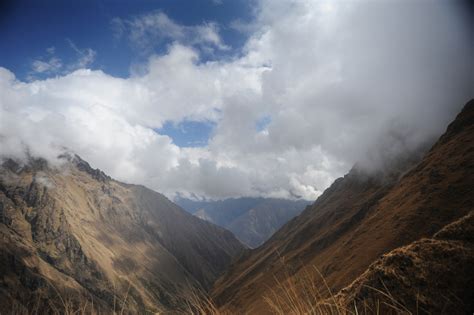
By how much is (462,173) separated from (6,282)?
184 m

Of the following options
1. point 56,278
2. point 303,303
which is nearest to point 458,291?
point 303,303

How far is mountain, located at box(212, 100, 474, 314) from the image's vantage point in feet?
22.4

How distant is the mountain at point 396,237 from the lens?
6.83 metres

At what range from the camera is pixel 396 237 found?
57.3m

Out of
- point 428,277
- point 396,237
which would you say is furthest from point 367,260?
point 428,277

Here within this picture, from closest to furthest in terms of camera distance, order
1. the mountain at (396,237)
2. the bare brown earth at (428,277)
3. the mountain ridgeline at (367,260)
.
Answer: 1. the mountain ridgeline at (367,260)
2. the bare brown earth at (428,277)
3. the mountain at (396,237)

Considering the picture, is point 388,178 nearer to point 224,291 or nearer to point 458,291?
point 224,291

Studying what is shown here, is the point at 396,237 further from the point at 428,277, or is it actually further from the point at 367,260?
the point at 428,277

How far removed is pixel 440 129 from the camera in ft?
363

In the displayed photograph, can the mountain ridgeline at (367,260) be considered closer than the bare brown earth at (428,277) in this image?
Yes

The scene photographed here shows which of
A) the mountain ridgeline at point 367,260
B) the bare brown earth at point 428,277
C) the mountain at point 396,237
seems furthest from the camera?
the mountain at point 396,237

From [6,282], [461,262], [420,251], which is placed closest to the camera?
[461,262]

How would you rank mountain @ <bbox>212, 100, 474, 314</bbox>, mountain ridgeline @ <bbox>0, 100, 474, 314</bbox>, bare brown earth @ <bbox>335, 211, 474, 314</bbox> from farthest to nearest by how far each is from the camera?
mountain @ <bbox>212, 100, 474, 314</bbox>
bare brown earth @ <bbox>335, 211, 474, 314</bbox>
mountain ridgeline @ <bbox>0, 100, 474, 314</bbox>

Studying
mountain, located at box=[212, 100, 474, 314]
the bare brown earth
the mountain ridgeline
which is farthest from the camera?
mountain, located at box=[212, 100, 474, 314]
